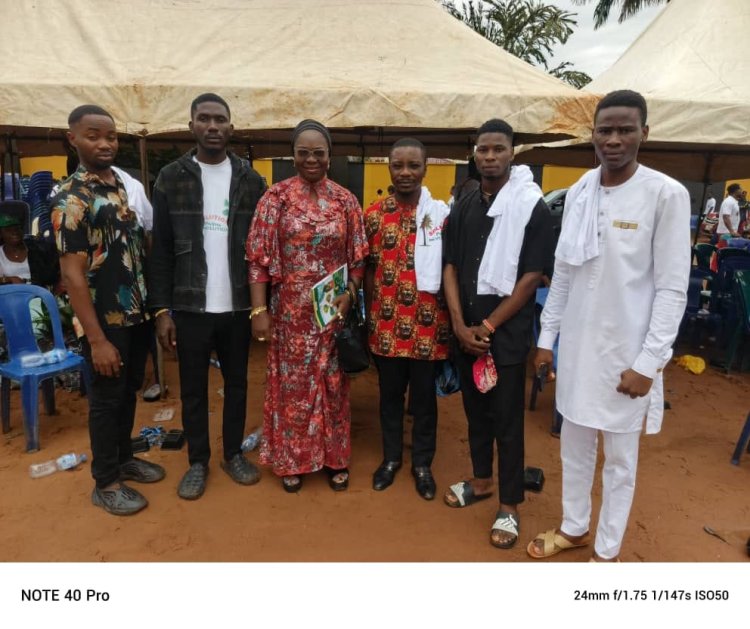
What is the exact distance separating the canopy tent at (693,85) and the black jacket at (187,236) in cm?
358

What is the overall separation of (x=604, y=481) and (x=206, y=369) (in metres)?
2.09

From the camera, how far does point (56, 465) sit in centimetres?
326

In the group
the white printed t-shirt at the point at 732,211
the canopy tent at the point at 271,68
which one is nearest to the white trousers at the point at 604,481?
the canopy tent at the point at 271,68

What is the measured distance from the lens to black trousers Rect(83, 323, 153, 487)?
2.67 m

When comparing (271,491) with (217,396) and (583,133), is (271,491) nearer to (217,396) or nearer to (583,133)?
(217,396)

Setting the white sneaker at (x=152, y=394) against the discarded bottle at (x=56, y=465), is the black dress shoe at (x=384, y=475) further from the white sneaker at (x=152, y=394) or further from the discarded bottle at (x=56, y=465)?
the white sneaker at (x=152, y=394)

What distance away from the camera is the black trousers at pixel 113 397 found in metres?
2.67

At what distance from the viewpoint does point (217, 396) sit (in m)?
4.46

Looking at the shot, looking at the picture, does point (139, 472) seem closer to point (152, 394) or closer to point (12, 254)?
point (152, 394)

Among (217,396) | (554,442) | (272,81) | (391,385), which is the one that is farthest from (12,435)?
(554,442)

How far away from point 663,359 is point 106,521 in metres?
2.75

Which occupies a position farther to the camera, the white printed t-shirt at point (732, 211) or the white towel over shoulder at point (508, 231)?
the white printed t-shirt at point (732, 211)

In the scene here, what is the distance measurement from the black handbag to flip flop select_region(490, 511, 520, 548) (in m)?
1.05

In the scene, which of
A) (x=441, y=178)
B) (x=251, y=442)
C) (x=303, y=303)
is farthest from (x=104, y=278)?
(x=441, y=178)
